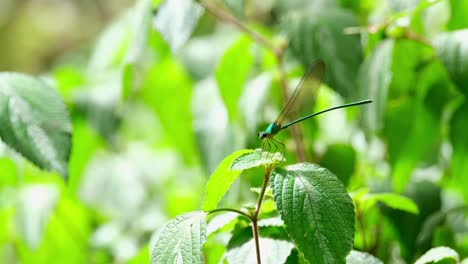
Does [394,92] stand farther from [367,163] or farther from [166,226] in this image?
[166,226]

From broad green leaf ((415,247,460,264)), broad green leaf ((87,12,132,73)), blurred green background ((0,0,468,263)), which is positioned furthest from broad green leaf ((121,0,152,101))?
broad green leaf ((415,247,460,264))

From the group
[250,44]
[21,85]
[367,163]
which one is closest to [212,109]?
[250,44]

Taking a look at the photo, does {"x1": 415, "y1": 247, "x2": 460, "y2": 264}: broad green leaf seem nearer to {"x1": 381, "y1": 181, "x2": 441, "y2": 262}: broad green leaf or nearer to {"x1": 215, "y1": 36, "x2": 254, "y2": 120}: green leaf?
{"x1": 381, "y1": 181, "x2": 441, "y2": 262}: broad green leaf

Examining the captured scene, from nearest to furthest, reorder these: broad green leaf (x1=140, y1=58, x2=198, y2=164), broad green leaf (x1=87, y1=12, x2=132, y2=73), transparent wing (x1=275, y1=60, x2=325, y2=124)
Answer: transparent wing (x1=275, y1=60, x2=325, y2=124)
broad green leaf (x1=87, y1=12, x2=132, y2=73)
broad green leaf (x1=140, y1=58, x2=198, y2=164)

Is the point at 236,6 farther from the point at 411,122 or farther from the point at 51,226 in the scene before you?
the point at 51,226

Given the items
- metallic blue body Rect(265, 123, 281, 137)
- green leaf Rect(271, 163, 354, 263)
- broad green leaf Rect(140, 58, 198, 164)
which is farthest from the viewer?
broad green leaf Rect(140, 58, 198, 164)

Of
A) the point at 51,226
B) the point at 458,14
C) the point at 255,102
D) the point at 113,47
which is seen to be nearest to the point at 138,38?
the point at 255,102
